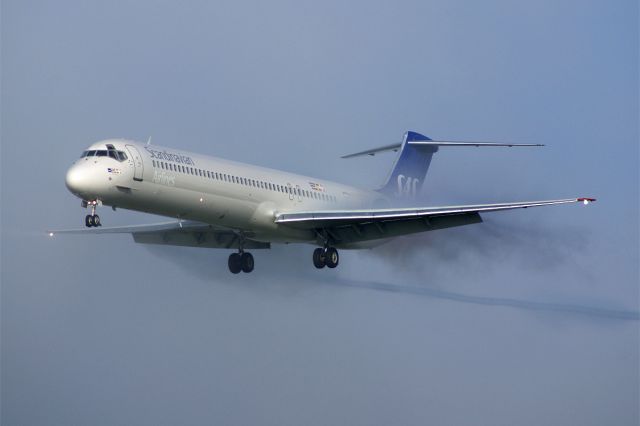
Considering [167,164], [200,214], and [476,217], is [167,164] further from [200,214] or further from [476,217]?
[476,217]

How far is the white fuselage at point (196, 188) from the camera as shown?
46.5 metres

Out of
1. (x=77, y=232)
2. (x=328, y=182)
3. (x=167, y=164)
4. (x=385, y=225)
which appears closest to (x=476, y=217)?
(x=385, y=225)

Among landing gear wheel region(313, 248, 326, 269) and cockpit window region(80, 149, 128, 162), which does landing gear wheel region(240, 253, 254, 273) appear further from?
cockpit window region(80, 149, 128, 162)

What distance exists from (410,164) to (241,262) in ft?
33.0

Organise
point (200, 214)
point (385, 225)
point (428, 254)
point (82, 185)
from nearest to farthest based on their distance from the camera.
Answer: point (82, 185) → point (200, 214) → point (385, 225) → point (428, 254)

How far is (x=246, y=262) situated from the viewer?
55125mm

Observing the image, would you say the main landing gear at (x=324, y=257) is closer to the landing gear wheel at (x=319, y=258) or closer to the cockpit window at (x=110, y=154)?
the landing gear wheel at (x=319, y=258)

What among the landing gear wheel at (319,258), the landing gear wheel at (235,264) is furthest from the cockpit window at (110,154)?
the landing gear wheel at (319,258)

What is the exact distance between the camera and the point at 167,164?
157 ft

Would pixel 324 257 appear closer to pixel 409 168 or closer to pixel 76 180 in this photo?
pixel 409 168

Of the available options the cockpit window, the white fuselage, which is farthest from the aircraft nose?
the cockpit window

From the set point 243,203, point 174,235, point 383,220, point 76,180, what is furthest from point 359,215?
point 76,180

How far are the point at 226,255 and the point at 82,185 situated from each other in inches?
509

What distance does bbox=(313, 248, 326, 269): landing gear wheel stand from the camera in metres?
53.1
